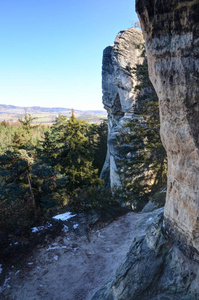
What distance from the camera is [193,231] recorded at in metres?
3.67

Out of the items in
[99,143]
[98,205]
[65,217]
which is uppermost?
[99,143]

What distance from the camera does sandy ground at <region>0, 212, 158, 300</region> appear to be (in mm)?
5923

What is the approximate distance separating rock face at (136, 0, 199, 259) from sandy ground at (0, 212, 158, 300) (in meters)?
2.60

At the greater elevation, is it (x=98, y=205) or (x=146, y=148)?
(x=146, y=148)

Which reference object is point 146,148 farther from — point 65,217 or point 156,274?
point 156,274

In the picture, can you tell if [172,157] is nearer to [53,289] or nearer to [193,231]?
[193,231]

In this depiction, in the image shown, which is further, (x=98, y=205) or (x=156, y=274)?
(x=98, y=205)

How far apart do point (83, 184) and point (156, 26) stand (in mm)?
14880

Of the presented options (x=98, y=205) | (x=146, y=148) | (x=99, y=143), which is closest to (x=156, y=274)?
(x=98, y=205)

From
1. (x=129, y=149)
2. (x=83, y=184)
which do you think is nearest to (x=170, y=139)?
(x=129, y=149)

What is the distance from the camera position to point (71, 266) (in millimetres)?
6973

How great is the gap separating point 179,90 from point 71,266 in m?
6.91

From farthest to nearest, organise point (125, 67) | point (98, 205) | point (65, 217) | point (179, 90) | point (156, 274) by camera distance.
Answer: point (125, 67)
point (98, 205)
point (65, 217)
point (156, 274)
point (179, 90)

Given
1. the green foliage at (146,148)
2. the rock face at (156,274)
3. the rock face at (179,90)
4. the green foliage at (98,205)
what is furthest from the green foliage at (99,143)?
the rock face at (179,90)
